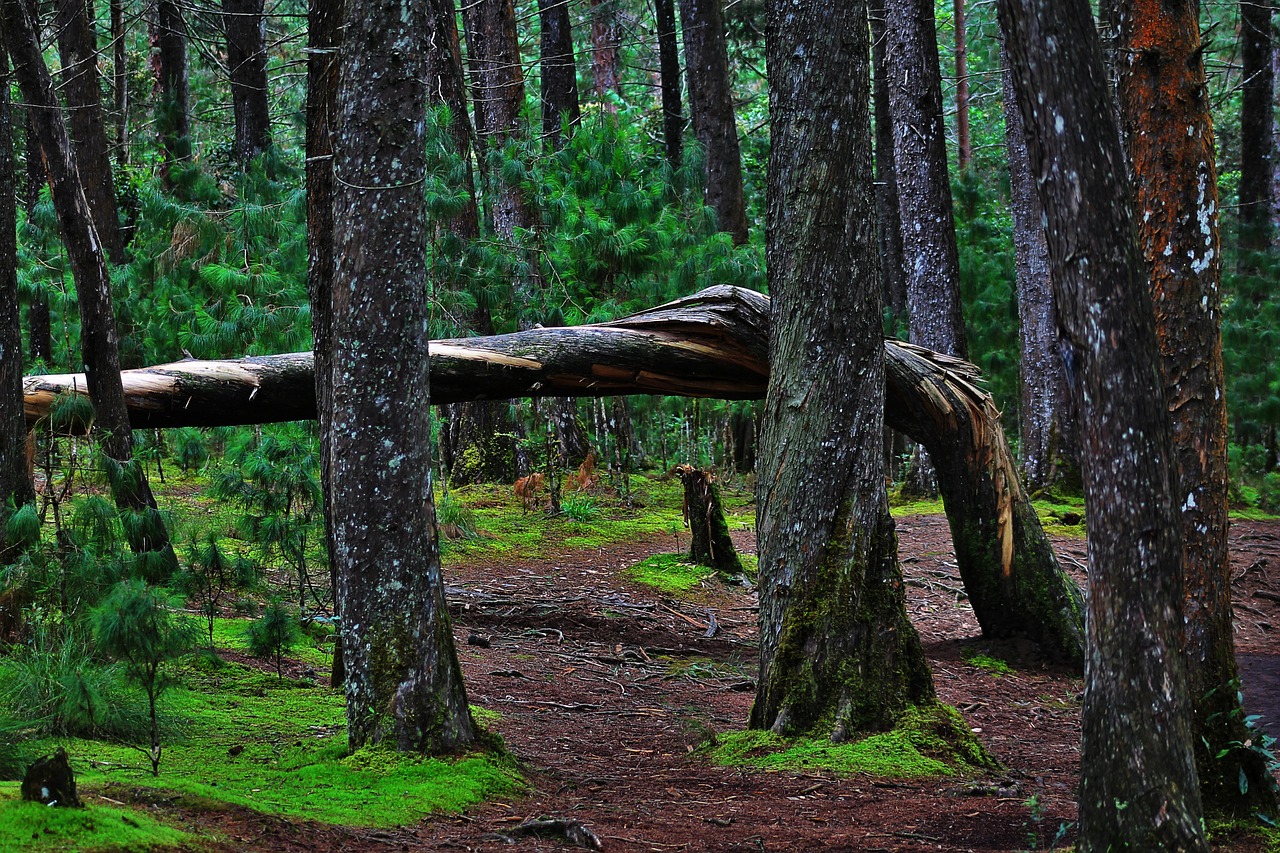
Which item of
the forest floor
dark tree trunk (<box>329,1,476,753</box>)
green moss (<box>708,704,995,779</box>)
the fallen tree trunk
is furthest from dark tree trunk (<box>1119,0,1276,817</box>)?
the fallen tree trunk

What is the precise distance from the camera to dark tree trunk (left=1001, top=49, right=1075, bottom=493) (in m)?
13.4

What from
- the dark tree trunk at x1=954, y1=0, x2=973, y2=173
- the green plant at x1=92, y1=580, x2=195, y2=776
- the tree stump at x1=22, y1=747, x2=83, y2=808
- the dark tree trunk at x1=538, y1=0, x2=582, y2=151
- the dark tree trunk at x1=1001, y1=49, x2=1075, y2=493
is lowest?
the tree stump at x1=22, y1=747, x2=83, y2=808

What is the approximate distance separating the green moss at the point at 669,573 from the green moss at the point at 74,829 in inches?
269

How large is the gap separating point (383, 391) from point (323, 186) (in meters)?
1.33

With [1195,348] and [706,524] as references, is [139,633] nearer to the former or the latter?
[1195,348]

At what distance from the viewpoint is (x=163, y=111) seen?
30.2 feet

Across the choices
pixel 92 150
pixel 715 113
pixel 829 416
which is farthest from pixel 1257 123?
pixel 92 150

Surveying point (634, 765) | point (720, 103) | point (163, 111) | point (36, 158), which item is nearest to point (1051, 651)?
point (634, 765)

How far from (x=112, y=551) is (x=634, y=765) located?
8.82 feet

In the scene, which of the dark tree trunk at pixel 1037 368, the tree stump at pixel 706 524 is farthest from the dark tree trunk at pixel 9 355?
the dark tree trunk at pixel 1037 368

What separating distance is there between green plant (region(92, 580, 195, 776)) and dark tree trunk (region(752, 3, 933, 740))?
284cm

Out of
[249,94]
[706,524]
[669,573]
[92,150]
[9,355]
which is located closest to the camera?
[9,355]

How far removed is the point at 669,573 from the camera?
10070mm

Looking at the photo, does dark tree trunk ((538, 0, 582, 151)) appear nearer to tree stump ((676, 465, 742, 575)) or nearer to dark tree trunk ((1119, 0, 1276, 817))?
tree stump ((676, 465, 742, 575))
